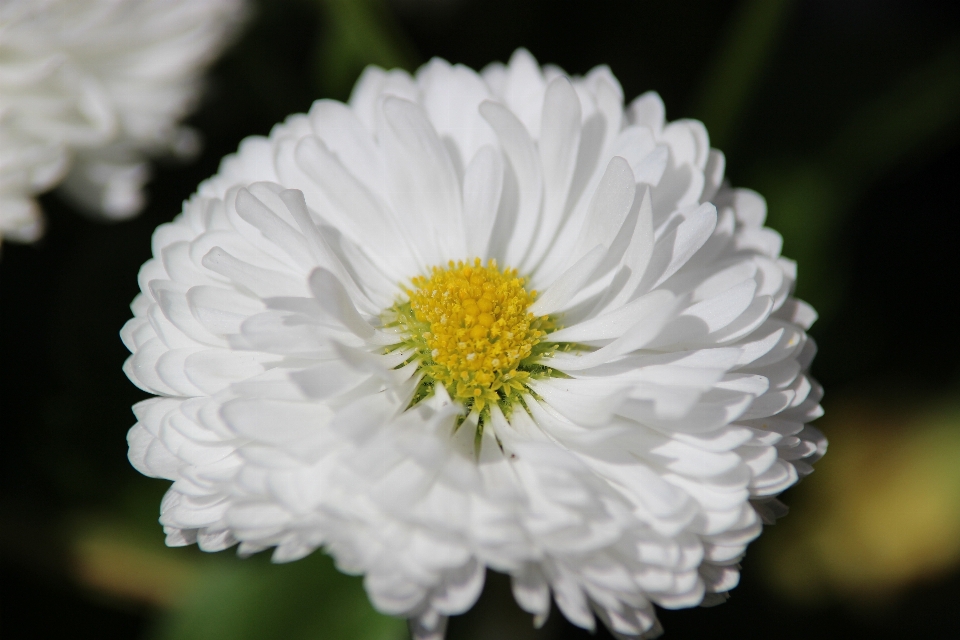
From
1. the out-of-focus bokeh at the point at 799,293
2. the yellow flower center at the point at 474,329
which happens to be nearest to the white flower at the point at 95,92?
the out-of-focus bokeh at the point at 799,293

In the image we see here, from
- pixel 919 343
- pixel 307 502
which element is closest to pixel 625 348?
pixel 307 502

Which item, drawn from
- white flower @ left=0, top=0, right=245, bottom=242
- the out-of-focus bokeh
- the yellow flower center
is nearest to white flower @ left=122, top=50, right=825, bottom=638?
the yellow flower center

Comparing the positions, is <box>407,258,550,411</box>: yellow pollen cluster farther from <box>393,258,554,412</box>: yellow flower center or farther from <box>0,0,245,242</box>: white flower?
<box>0,0,245,242</box>: white flower

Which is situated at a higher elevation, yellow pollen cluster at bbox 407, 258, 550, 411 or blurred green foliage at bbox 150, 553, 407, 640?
yellow pollen cluster at bbox 407, 258, 550, 411

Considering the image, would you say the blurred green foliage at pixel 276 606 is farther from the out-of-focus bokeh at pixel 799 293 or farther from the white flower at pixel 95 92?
the white flower at pixel 95 92

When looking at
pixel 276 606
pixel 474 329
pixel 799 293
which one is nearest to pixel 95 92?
pixel 474 329

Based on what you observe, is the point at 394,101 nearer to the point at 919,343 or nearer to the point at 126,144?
the point at 126,144

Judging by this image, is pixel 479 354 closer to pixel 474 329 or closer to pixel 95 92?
pixel 474 329
